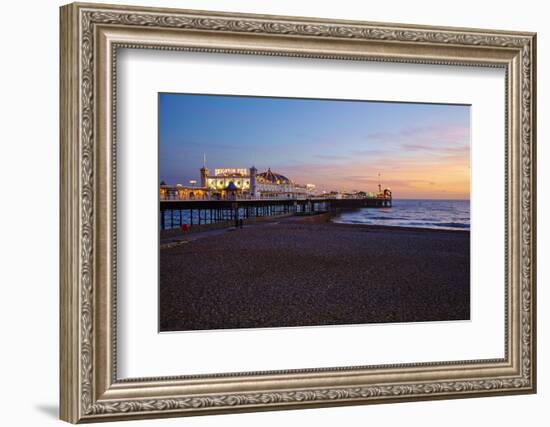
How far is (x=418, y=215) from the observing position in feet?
22.9

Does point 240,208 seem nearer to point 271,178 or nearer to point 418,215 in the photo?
point 271,178

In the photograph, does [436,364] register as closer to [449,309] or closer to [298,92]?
[449,309]

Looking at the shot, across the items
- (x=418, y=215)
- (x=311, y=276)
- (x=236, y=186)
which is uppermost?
(x=236, y=186)

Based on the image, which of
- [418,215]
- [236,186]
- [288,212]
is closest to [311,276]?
[288,212]

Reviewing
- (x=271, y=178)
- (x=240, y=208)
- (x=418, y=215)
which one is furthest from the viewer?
(x=418, y=215)

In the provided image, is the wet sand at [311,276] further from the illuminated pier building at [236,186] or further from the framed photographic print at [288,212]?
the illuminated pier building at [236,186]

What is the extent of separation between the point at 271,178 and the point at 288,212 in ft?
1.15

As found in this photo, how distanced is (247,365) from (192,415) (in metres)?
0.55

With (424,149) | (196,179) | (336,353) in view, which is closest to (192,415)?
(336,353)

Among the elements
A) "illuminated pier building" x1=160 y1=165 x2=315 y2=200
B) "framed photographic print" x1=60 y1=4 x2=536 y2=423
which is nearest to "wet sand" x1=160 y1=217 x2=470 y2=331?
"framed photographic print" x1=60 y1=4 x2=536 y2=423

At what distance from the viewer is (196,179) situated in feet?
21.0

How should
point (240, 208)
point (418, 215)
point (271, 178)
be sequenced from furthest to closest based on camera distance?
point (418, 215) < point (240, 208) < point (271, 178)

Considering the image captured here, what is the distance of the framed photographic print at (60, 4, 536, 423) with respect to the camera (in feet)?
19.7

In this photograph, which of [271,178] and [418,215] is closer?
[271,178]
